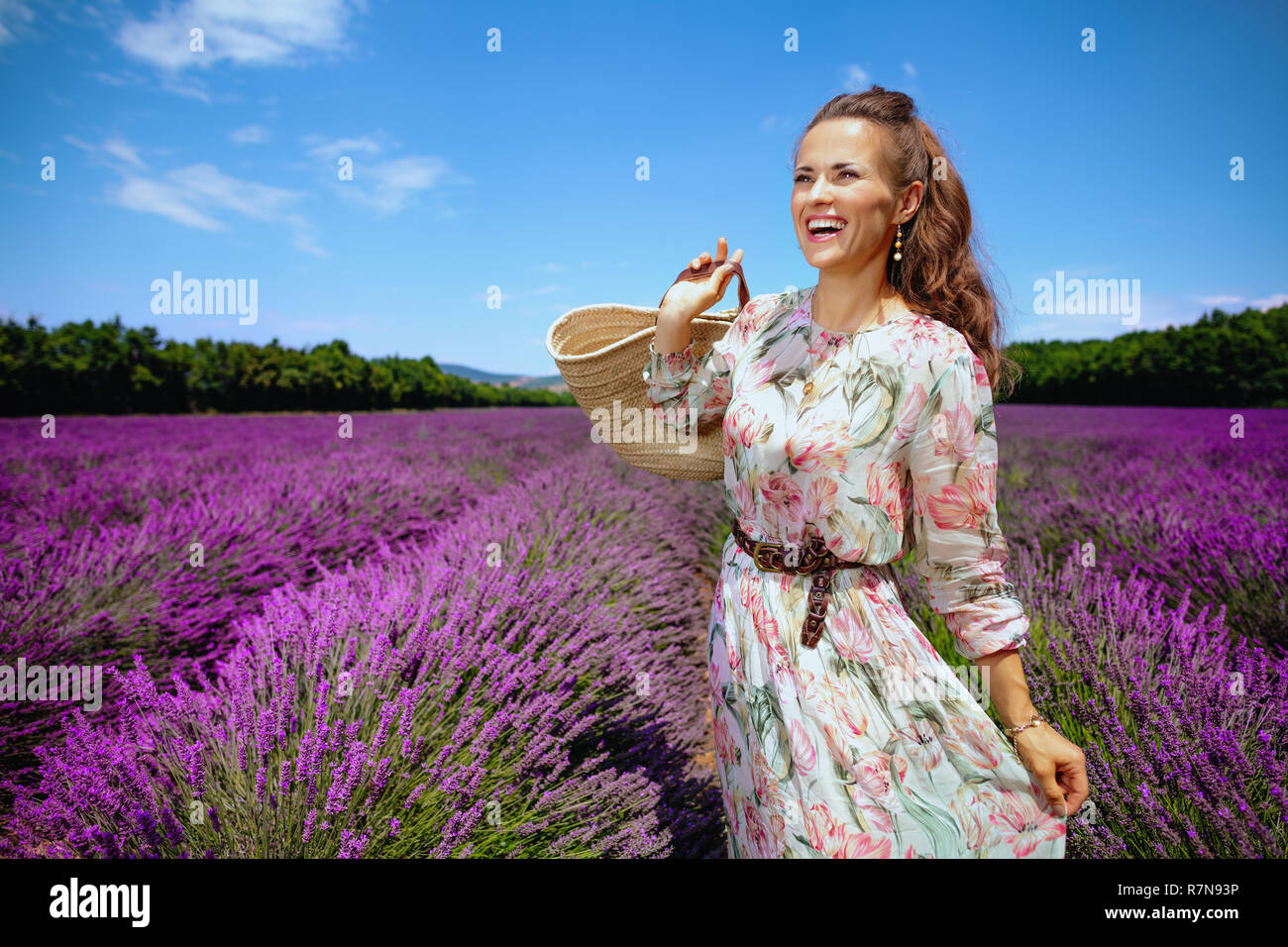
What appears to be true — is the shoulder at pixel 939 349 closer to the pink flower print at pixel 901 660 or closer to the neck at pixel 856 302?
the neck at pixel 856 302

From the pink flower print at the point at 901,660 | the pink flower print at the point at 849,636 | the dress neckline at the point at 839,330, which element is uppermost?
the dress neckline at the point at 839,330

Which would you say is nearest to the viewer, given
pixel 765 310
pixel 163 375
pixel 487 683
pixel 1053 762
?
pixel 1053 762

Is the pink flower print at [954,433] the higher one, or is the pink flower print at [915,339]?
the pink flower print at [915,339]

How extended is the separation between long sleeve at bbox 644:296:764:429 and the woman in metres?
0.09

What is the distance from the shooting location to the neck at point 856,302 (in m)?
1.02

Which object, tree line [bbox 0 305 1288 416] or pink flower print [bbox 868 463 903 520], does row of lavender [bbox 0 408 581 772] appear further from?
tree line [bbox 0 305 1288 416]

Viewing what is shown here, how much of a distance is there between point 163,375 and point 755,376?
46235 millimetres

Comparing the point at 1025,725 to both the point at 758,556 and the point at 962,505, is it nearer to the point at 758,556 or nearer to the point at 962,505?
the point at 962,505

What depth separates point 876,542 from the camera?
3.09ft

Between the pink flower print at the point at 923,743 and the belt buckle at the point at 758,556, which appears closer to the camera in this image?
the pink flower print at the point at 923,743

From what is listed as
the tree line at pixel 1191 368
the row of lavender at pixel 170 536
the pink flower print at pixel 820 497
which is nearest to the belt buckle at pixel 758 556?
the pink flower print at pixel 820 497

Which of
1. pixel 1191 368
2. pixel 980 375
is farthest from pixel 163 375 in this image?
pixel 1191 368
